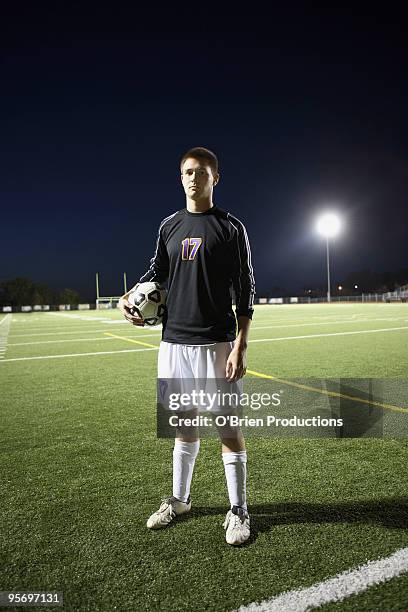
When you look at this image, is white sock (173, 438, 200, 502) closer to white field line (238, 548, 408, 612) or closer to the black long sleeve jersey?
the black long sleeve jersey

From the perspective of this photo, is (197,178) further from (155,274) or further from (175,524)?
(175,524)

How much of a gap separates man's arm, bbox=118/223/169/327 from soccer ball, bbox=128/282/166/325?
0.09ft

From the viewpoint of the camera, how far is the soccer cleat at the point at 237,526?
2.12 metres

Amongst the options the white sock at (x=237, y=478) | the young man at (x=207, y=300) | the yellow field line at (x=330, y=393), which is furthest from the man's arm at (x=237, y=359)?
the yellow field line at (x=330, y=393)

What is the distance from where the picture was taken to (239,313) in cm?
237

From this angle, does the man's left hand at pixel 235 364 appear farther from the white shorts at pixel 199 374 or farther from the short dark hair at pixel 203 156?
the short dark hair at pixel 203 156

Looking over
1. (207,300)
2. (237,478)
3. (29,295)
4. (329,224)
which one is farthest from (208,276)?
(29,295)

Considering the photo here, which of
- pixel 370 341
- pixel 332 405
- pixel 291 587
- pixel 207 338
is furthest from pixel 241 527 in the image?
pixel 370 341

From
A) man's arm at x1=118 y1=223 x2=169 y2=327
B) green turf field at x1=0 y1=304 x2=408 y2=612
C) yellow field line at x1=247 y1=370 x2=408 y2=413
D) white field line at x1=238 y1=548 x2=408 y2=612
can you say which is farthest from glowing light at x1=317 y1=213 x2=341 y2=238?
white field line at x1=238 y1=548 x2=408 y2=612

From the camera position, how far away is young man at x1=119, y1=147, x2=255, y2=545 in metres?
2.31

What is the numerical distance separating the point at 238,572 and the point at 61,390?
4.21m

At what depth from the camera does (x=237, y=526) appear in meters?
2.17

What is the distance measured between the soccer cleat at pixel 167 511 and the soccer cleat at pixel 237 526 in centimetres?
27

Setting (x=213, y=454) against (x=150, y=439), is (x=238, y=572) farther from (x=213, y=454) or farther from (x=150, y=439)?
(x=150, y=439)
